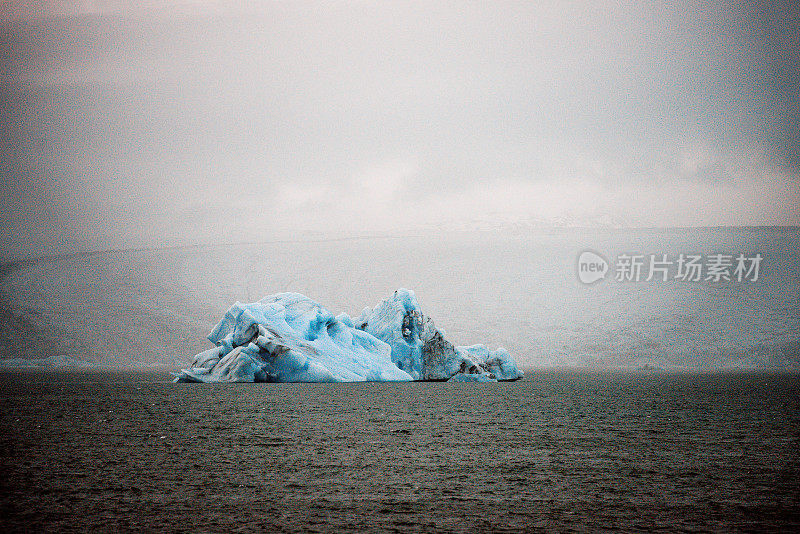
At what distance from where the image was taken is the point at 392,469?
26.6 feet

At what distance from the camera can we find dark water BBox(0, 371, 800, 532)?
18.9 feet

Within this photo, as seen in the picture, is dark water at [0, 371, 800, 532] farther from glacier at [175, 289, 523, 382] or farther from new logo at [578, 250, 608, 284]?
new logo at [578, 250, 608, 284]

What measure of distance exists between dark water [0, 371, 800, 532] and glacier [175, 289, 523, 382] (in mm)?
8205

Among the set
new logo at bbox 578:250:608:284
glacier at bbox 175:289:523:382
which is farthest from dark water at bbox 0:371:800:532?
new logo at bbox 578:250:608:284

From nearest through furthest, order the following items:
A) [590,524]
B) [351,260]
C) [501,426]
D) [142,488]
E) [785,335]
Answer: [590,524] → [142,488] → [501,426] → [785,335] → [351,260]

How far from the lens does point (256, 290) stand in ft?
237

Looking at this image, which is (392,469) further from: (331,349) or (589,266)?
(589,266)

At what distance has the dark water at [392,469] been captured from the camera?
18.9 ft

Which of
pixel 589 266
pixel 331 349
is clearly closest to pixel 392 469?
pixel 331 349

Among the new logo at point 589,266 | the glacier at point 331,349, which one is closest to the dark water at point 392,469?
the glacier at point 331,349

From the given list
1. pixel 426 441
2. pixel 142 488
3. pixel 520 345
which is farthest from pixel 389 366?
pixel 520 345

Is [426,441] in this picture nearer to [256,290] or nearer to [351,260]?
[256,290]

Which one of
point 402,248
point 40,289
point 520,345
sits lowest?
point 520,345

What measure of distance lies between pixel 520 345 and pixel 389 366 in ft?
123
